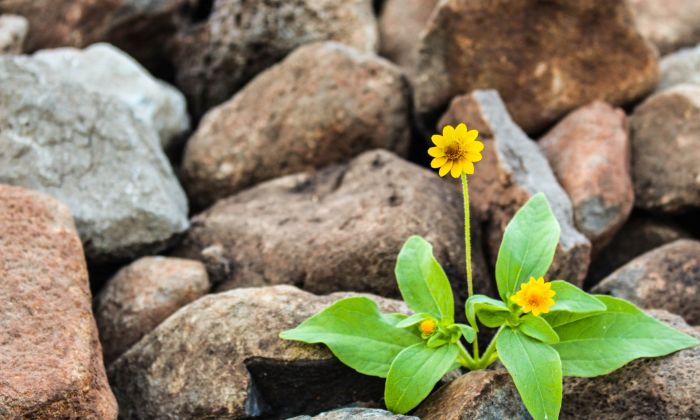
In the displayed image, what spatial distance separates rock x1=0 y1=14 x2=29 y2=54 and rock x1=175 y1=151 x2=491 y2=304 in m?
1.62

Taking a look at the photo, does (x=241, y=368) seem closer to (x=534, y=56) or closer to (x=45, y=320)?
(x=45, y=320)

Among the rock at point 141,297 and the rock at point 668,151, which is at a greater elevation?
the rock at point 668,151

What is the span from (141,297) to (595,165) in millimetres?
2106

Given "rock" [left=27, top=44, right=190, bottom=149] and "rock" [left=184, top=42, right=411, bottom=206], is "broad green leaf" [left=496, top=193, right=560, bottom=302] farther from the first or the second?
"rock" [left=27, top=44, right=190, bottom=149]

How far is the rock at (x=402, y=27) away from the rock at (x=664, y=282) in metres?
2.03

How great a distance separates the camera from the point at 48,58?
467cm

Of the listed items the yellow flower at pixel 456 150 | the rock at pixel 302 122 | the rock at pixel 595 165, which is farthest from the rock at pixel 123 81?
the yellow flower at pixel 456 150

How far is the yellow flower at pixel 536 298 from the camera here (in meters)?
2.61

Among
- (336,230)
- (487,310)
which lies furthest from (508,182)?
A: (487,310)

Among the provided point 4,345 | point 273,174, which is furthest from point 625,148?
point 4,345

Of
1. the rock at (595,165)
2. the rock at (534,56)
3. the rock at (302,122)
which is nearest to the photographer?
the rock at (595,165)

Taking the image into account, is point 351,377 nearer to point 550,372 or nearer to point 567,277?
point 550,372

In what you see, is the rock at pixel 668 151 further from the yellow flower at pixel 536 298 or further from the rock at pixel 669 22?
the yellow flower at pixel 536 298

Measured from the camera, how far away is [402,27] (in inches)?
202
